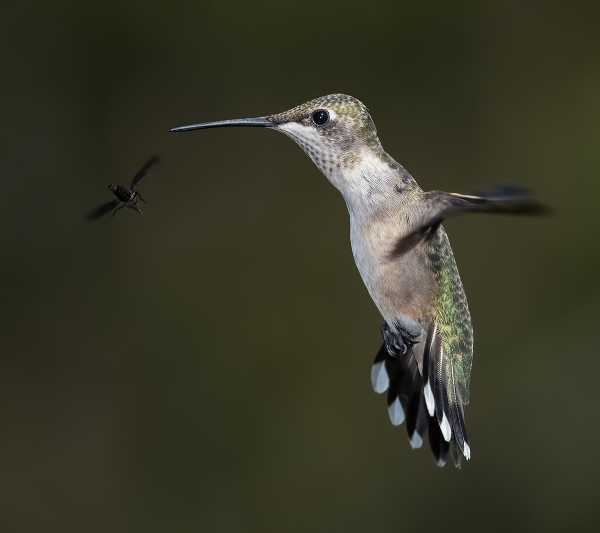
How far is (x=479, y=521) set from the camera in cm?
250

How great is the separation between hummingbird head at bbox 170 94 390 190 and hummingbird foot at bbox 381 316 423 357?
19 cm

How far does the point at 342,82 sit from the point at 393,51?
173 mm

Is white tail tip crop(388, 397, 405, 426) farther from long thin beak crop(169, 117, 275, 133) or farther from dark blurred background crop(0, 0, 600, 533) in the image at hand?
dark blurred background crop(0, 0, 600, 533)

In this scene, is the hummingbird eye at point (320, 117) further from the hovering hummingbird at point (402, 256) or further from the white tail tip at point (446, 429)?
the white tail tip at point (446, 429)

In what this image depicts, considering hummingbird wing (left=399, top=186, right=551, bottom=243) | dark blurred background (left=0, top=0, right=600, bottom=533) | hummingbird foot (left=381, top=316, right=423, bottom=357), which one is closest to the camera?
hummingbird wing (left=399, top=186, right=551, bottom=243)

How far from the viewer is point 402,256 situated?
1.02 m

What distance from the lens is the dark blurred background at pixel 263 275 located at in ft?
8.50

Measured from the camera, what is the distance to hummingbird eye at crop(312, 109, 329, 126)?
0.99 meters

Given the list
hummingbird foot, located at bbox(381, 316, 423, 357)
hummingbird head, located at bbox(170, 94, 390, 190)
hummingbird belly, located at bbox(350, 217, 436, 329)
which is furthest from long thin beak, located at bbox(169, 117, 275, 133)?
hummingbird foot, located at bbox(381, 316, 423, 357)

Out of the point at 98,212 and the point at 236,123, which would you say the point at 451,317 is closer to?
the point at 236,123

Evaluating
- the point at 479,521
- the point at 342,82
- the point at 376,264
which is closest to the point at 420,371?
the point at 376,264

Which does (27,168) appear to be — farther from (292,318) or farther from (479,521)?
(479,521)

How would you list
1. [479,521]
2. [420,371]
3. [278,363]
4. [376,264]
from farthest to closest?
[278,363] → [479,521] → [420,371] → [376,264]

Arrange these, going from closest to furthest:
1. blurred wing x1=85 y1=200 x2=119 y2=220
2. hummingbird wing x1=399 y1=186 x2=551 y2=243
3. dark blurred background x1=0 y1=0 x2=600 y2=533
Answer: hummingbird wing x1=399 y1=186 x2=551 y2=243 → blurred wing x1=85 y1=200 x2=119 y2=220 → dark blurred background x1=0 y1=0 x2=600 y2=533
